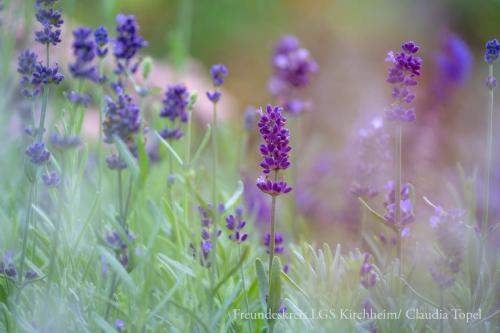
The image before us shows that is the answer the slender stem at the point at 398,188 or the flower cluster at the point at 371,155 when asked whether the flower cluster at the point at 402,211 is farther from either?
the flower cluster at the point at 371,155

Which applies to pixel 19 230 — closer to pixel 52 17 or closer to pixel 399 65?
pixel 52 17

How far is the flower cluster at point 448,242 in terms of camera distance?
132 centimetres

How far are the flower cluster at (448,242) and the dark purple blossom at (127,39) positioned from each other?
831mm

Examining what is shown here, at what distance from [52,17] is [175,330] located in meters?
0.65

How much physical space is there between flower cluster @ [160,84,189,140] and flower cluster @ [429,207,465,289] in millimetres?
670

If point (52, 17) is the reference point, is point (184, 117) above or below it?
below

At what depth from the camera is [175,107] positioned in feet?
5.55

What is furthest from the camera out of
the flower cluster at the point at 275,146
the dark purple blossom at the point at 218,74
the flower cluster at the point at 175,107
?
the flower cluster at the point at 175,107

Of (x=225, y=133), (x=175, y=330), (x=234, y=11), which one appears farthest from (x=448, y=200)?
(x=234, y=11)

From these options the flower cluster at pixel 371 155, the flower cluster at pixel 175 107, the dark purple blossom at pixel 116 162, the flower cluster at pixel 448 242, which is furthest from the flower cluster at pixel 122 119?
the flower cluster at pixel 371 155

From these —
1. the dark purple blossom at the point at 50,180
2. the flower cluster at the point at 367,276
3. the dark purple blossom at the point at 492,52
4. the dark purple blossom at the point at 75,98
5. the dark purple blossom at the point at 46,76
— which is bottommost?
the flower cluster at the point at 367,276

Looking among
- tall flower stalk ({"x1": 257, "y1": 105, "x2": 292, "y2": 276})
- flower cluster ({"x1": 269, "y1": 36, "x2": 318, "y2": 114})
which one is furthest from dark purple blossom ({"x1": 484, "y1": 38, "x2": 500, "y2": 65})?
flower cluster ({"x1": 269, "y1": 36, "x2": 318, "y2": 114})

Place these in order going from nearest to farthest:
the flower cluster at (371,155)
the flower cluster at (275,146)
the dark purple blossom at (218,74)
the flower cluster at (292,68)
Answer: the flower cluster at (275,146) < the dark purple blossom at (218,74) < the flower cluster at (371,155) < the flower cluster at (292,68)

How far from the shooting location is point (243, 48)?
5.98 metres
